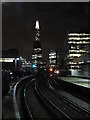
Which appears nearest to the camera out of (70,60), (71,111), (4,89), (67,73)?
(71,111)

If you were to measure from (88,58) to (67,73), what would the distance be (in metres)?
23.0

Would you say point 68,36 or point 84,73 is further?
point 68,36

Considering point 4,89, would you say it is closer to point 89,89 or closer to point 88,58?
point 89,89

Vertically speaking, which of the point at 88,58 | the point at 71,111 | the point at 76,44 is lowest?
the point at 71,111

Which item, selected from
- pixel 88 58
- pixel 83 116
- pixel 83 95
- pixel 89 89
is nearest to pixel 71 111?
pixel 83 116

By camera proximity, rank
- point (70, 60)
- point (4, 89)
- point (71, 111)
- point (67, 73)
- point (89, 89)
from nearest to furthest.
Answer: point (71, 111) → point (89, 89) → point (4, 89) → point (67, 73) → point (70, 60)

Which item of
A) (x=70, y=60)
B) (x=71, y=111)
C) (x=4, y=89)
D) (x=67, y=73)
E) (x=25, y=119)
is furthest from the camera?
(x=70, y=60)

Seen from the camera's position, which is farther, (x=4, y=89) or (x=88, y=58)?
(x=88, y=58)

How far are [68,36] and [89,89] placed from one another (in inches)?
5906

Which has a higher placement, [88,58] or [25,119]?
[88,58]

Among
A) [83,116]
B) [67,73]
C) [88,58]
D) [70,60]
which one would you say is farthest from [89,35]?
[83,116]

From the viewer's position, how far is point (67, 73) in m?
93.7

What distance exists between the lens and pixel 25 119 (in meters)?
15.3

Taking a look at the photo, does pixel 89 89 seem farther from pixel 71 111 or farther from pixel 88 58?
pixel 88 58
